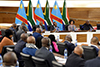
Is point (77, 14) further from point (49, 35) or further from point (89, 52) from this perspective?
point (89, 52)

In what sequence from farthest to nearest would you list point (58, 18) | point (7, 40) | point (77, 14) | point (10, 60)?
point (77, 14) < point (58, 18) < point (7, 40) < point (10, 60)

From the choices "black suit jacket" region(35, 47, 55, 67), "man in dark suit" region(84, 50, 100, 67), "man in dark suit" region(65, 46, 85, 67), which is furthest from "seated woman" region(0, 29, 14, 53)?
"man in dark suit" region(84, 50, 100, 67)

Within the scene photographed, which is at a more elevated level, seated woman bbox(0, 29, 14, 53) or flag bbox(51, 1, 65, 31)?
flag bbox(51, 1, 65, 31)

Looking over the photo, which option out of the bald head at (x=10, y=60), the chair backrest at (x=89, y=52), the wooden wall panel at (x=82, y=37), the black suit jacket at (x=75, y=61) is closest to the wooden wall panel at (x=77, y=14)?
the wooden wall panel at (x=82, y=37)

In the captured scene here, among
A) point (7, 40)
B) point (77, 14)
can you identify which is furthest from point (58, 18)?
point (7, 40)

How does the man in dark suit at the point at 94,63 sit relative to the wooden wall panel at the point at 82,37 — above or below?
above

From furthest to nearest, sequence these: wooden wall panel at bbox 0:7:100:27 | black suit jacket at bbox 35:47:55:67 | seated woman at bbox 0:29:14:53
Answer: wooden wall panel at bbox 0:7:100:27, seated woman at bbox 0:29:14:53, black suit jacket at bbox 35:47:55:67

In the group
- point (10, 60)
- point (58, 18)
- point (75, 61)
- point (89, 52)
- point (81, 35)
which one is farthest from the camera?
point (58, 18)

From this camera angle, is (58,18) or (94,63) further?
(58,18)

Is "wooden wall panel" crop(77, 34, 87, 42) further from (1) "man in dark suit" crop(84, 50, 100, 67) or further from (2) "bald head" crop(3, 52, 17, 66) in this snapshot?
(2) "bald head" crop(3, 52, 17, 66)

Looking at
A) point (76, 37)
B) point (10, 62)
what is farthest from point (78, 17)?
point (10, 62)

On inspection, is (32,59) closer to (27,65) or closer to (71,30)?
(27,65)

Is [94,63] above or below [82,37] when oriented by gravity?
above

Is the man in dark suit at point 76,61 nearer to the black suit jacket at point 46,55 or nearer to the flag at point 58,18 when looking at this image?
the black suit jacket at point 46,55
